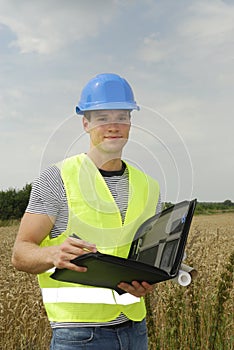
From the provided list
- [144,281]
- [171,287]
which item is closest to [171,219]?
[144,281]

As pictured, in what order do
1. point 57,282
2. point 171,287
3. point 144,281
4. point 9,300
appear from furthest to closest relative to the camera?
point 9,300, point 171,287, point 57,282, point 144,281

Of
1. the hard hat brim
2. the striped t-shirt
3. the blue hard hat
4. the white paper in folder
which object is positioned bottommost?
the white paper in folder

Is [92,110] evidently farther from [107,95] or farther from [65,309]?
[65,309]

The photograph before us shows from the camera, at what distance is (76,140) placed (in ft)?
8.06

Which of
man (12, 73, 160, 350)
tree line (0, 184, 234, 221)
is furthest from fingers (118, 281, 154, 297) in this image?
tree line (0, 184, 234, 221)

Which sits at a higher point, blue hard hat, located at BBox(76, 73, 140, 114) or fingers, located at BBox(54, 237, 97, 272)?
blue hard hat, located at BBox(76, 73, 140, 114)

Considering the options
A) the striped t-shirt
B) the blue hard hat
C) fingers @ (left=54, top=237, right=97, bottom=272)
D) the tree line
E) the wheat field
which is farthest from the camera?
the tree line

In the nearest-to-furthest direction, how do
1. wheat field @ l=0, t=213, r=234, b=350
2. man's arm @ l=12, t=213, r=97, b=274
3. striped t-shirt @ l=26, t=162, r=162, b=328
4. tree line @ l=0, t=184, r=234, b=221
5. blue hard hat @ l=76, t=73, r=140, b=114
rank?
1. man's arm @ l=12, t=213, r=97, b=274
2. striped t-shirt @ l=26, t=162, r=162, b=328
3. blue hard hat @ l=76, t=73, r=140, b=114
4. wheat field @ l=0, t=213, r=234, b=350
5. tree line @ l=0, t=184, r=234, b=221

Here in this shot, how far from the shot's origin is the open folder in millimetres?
2029

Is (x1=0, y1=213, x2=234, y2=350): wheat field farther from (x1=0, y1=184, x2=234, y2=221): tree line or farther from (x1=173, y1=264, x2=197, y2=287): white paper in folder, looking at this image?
(x1=0, y1=184, x2=234, y2=221): tree line

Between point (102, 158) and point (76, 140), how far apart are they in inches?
5.8

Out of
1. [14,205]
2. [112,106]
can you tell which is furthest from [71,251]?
[14,205]

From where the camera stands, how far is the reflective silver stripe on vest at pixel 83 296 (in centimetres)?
238

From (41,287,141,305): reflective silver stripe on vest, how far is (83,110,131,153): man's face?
59cm
